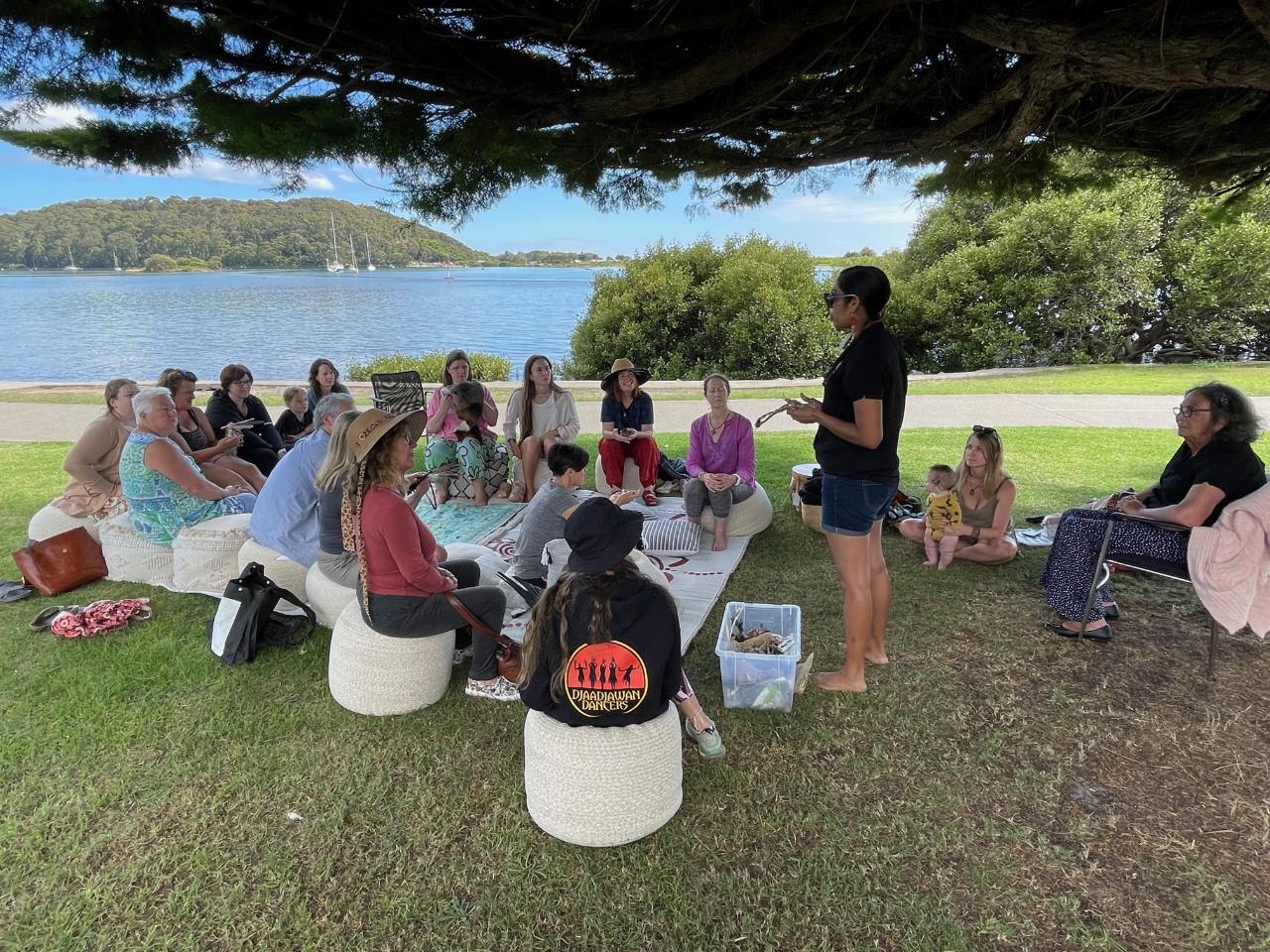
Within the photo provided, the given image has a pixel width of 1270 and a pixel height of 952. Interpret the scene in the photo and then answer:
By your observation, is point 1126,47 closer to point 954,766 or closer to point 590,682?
point 954,766

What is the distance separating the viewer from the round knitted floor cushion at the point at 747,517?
18.0ft

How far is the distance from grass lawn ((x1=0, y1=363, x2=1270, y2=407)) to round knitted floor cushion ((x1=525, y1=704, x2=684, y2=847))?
9571mm

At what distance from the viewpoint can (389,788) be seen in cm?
285

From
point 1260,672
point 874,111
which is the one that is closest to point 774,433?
point 874,111

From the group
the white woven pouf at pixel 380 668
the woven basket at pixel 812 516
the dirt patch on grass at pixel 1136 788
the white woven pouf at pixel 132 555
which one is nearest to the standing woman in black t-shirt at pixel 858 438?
the dirt patch on grass at pixel 1136 788

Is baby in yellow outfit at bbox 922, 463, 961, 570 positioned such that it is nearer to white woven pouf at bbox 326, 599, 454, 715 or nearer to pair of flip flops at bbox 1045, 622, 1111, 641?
pair of flip flops at bbox 1045, 622, 1111, 641

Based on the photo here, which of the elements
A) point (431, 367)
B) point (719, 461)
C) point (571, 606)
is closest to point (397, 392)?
point (719, 461)

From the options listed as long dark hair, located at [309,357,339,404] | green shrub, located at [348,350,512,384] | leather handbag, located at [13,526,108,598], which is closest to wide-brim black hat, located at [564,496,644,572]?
leather handbag, located at [13,526,108,598]

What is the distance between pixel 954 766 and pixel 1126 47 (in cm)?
305

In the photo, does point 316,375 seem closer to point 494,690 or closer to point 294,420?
point 294,420

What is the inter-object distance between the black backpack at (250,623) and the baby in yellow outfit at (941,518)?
162 inches

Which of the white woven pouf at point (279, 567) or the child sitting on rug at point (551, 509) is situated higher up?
the child sitting on rug at point (551, 509)

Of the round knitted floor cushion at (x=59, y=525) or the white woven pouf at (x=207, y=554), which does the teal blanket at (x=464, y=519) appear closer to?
the white woven pouf at (x=207, y=554)

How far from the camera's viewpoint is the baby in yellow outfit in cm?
493
